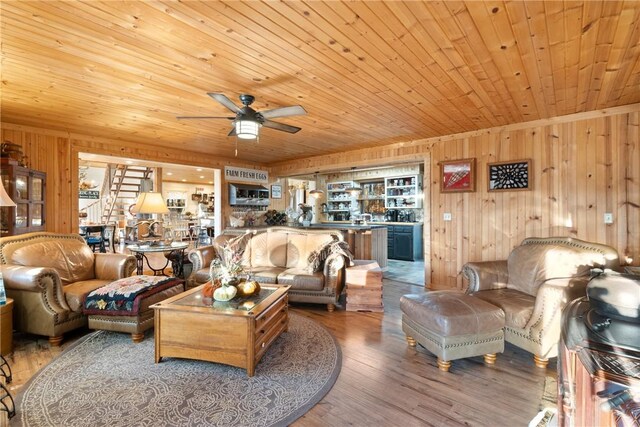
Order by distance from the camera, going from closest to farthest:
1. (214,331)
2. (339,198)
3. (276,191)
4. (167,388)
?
(167,388) → (214,331) → (276,191) → (339,198)

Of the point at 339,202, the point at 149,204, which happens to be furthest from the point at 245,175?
the point at 339,202

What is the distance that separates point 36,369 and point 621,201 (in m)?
5.90

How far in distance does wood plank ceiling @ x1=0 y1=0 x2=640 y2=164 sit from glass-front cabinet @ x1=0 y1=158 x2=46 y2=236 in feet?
2.27

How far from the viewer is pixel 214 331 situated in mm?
2240

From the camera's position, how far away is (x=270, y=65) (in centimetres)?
236

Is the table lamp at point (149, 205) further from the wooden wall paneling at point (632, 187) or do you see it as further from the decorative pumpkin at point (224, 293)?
the wooden wall paneling at point (632, 187)

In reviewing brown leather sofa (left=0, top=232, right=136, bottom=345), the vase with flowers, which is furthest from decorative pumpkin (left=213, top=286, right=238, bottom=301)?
brown leather sofa (left=0, top=232, right=136, bottom=345)

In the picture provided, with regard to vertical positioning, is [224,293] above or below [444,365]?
above

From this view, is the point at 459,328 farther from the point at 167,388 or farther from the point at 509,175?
the point at 509,175

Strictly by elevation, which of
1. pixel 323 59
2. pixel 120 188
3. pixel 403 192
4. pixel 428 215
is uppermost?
pixel 323 59

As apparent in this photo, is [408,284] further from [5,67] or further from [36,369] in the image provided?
[5,67]

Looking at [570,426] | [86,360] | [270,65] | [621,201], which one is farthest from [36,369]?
[621,201]

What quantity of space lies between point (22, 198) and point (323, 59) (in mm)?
3961

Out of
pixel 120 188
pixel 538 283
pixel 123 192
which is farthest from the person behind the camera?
pixel 123 192
